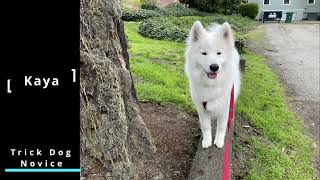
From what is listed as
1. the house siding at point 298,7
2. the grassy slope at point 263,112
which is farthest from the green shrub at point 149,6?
the house siding at point 298,7

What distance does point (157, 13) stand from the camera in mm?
25484

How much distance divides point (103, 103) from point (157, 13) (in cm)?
2265

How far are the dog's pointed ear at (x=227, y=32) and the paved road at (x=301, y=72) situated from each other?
2765 mm

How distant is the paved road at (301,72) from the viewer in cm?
791

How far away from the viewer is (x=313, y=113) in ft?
25.9

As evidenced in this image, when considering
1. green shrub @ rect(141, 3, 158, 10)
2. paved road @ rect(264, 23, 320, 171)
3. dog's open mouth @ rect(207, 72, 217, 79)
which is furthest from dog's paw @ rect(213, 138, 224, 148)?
green shrub @ rect(141, 3, 158, 10)

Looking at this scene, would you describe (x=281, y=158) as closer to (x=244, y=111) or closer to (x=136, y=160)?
(x=244, y=111)

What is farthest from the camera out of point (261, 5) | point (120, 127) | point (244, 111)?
point (261, 5)

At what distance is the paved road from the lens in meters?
7.91

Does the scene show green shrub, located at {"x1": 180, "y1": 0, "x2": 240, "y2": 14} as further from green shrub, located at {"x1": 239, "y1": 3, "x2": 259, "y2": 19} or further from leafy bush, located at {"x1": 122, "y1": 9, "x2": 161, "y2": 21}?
leafy bush, located at {"x1": 122, "y1": 9, "x2": 161, "y2": 21}

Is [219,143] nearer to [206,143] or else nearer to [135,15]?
[206,143]

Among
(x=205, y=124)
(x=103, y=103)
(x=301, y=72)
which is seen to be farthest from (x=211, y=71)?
(x=301, y=72)

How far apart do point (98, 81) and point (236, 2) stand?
29362 mm
